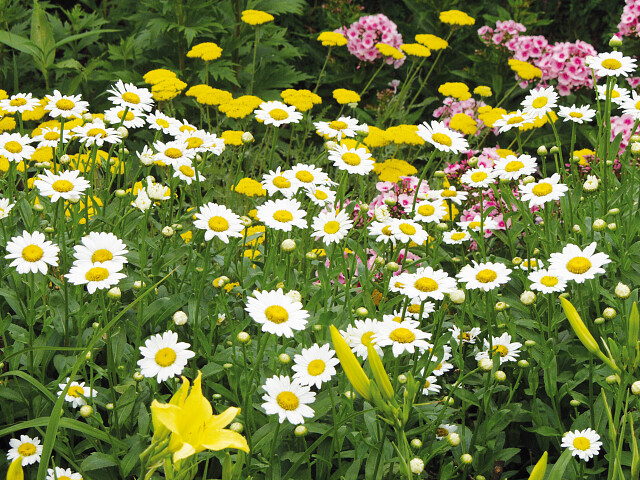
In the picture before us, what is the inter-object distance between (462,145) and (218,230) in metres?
0.94

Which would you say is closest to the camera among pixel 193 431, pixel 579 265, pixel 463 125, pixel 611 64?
pixel 193 431

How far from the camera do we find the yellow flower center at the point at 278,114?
2.45 metres

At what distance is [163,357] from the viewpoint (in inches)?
64.2

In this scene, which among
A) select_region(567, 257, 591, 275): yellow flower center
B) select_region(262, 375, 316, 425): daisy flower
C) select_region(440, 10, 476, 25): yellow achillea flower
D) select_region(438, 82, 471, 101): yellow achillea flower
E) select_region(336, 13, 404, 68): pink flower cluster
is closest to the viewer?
select_region(262, 375, 316, 425): daisy flower

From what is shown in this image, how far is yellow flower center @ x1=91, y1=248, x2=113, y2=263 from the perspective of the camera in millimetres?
1735

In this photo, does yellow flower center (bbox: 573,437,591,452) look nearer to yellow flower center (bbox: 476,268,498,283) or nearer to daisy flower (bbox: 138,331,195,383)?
yellow flower center (bbox: 476,268,498,283)

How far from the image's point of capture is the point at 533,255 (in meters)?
2.25

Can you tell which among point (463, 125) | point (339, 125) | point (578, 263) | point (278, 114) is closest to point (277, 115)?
point (278, 114)

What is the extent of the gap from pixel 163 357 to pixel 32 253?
41 cm

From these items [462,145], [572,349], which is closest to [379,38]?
[462,145]

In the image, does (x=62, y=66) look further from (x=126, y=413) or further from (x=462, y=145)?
(x=126, y=413)

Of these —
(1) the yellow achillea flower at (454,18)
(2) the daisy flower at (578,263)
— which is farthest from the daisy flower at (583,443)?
(1) the yellow achillea flower at (454,18)

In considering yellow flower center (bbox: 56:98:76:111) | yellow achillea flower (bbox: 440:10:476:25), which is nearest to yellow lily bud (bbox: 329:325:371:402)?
yellow flower center (bbox: 56:98:76:111)

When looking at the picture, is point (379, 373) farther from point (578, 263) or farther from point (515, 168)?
point (515, 168)
